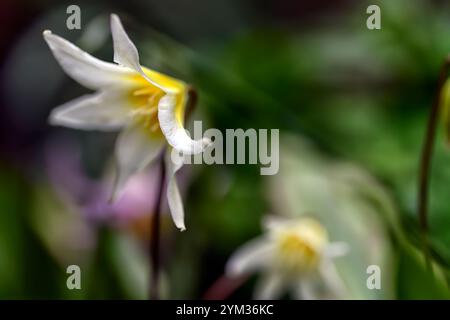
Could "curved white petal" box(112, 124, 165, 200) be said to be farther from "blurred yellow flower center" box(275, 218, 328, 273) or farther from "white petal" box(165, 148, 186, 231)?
"blurred yellow flower center" box(275, 218, 328, 273)

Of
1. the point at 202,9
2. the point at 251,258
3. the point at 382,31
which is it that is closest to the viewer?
the point at 251,258

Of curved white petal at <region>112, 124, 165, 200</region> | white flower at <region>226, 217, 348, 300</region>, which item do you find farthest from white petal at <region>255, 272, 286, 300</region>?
curved white petal at <region>112, 124, 165, 200</region>

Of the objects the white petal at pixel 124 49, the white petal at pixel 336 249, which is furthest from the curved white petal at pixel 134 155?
the white petal at pixel 336 249

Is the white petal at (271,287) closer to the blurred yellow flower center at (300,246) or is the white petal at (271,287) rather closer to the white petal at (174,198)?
the blurred yellow flower center at (300,246)

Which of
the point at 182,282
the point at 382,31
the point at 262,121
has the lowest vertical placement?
the point at 182,282

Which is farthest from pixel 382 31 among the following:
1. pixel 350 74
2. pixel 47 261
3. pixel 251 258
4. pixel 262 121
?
pixel 47 261
